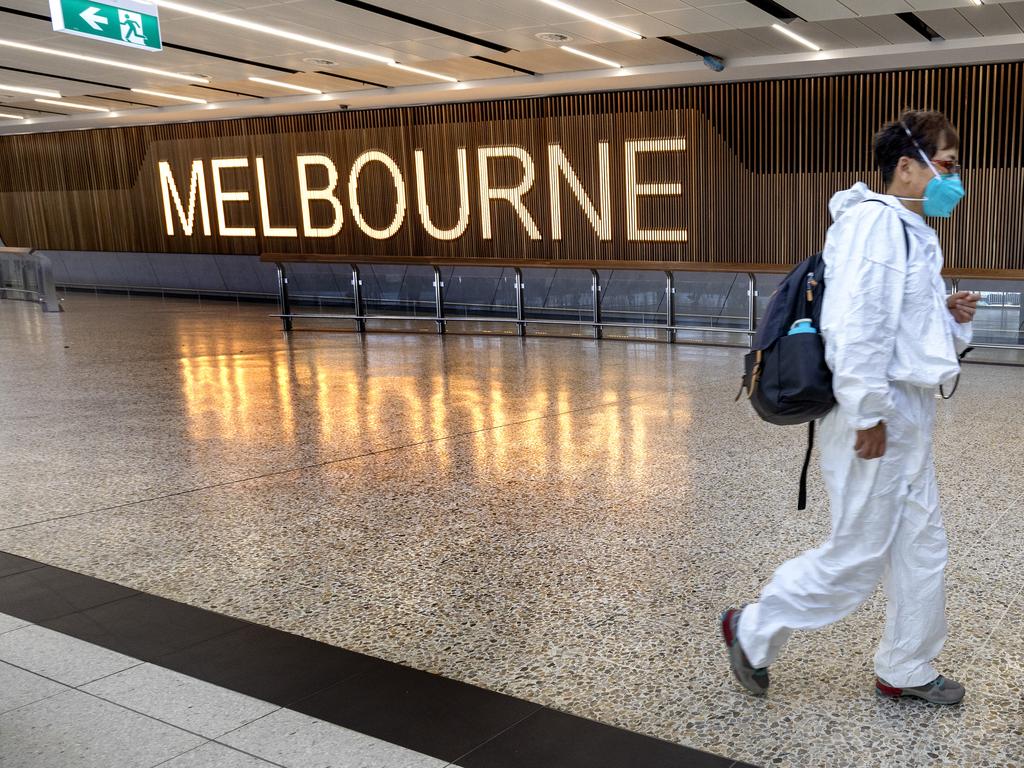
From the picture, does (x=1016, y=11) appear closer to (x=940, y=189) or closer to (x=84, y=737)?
(x=940, y=189)

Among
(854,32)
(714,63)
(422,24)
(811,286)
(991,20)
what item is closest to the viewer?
(811,286)

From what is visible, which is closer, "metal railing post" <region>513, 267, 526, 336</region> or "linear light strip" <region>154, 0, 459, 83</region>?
"linear light strip" <region>154, 0, 459, 83</region>

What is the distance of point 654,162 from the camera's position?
12062mm

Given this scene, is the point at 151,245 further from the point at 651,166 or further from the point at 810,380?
the point at 810,380

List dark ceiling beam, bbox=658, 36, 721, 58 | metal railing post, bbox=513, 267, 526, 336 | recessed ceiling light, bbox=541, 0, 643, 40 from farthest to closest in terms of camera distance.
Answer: metal railing post, bbox=513, 267, 526, 336 < dark ceiling beam, bbox=658, 36, 721, 58 < recessed ceiling light, bbox=541, 0, 643, 40

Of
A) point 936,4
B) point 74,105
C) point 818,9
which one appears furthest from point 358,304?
point 936,4

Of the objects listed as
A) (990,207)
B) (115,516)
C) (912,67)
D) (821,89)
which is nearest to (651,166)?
(821,89)

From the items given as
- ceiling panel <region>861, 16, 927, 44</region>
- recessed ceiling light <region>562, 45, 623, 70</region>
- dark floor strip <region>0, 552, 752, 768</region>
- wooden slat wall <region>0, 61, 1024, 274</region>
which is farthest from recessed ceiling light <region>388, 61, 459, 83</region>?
dark floor strip <region>0, 552, 752, 768</region>

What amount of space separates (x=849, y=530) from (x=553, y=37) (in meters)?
7.95

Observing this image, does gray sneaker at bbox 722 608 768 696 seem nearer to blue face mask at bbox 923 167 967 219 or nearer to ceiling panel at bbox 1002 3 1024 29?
blue face mask at bbox 923 167 967 219

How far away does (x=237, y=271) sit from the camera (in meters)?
16.4

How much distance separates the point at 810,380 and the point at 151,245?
56.1 feet

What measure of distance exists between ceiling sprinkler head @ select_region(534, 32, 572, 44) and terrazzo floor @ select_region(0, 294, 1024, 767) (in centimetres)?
349

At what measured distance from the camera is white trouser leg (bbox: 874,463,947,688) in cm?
224
